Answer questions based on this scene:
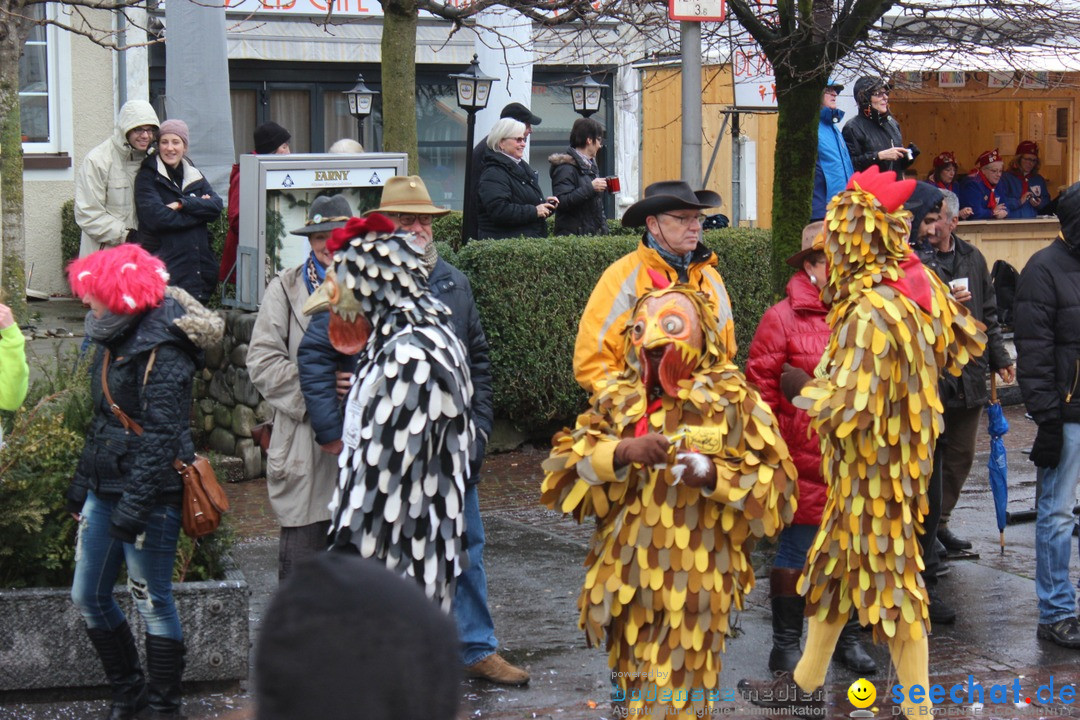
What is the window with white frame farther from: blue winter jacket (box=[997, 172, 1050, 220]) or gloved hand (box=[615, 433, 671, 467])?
gloved hand (box=[615, 433, 671, 467])

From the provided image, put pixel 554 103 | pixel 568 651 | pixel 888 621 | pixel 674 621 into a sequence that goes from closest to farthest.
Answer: pixel 674 621 → pixel 888 621 → pixel 568 651 → pixel 554 103

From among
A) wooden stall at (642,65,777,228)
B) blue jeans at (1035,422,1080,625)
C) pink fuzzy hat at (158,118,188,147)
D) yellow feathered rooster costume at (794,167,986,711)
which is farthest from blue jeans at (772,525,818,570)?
wooden stall at (642,65,777,228)

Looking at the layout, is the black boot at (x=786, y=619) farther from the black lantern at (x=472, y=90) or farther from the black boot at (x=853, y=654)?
the black lantern at (x=472, y=90)

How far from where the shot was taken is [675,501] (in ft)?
13.9

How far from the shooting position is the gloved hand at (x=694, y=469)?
13.4 feet

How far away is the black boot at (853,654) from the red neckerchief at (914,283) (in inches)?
57.9

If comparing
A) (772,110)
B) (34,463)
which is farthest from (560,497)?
(772,110)

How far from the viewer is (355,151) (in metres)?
9.69

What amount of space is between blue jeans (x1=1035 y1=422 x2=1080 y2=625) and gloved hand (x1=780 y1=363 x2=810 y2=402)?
1484mm

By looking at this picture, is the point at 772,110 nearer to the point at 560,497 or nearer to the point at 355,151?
the point at 355,151

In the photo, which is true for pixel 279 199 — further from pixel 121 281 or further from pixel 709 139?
pixel 709 139

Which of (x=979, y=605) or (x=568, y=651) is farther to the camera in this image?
(x=979, y=605)

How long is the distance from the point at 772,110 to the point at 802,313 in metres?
9.72

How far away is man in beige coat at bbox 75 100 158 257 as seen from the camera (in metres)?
8.69
